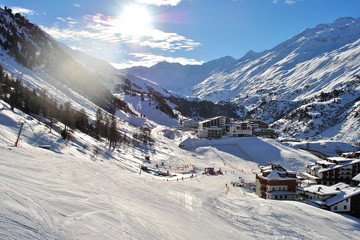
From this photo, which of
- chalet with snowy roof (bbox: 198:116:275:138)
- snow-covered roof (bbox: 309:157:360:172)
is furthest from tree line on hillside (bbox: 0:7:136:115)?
snow-covered roof (bbox: 309:157:360:172)

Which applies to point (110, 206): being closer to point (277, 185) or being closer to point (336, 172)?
point (277, 185)

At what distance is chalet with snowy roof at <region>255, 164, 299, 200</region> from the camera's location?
36.4m

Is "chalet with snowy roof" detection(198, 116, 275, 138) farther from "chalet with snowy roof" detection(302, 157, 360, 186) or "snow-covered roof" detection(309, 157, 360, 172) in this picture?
"chalet with snowy roof" detection(302, 157, 360, 186)

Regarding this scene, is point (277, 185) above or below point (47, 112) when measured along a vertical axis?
below

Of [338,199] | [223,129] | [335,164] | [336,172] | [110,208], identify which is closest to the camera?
[110,208]

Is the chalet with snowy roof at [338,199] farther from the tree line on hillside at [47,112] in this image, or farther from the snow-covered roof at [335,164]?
the tree line on hillside at [47,112]

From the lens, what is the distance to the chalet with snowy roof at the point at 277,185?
120 feet

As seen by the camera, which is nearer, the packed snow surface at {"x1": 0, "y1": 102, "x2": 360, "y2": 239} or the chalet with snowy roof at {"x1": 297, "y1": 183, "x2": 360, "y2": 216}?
the packed snow surface at {"x1": 0, "y1": 102, "x2": 360, "y2": 239}

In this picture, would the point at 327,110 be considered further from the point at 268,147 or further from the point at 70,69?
the point at 70,69

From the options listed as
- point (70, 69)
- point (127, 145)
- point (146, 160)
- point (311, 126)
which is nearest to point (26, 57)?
point (70, 69)

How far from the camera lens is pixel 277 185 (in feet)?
121

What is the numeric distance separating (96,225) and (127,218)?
9.17ft

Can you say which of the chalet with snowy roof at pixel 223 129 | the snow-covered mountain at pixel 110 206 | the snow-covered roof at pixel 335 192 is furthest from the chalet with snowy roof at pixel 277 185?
the chalet with snowy roof at pixel 223 129

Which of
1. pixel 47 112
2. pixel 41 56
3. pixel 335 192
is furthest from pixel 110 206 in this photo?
pixel 41 56
